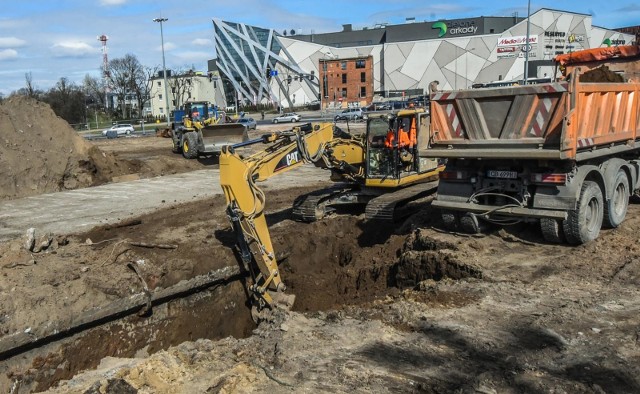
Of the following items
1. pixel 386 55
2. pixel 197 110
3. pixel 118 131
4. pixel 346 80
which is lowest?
pixel 118 131

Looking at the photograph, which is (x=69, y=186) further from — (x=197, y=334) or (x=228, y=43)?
(x=228, y=43)

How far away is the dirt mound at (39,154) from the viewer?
16391 mm

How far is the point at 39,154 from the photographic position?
1714cm

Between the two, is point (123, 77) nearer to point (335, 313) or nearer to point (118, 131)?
point (118, 131)

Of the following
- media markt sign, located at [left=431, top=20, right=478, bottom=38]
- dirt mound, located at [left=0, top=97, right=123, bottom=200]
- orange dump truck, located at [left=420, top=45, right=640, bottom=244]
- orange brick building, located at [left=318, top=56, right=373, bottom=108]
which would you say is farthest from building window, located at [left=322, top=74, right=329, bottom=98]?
orange dump truck, located at [left=420, top=45, right=640, bottom=244]

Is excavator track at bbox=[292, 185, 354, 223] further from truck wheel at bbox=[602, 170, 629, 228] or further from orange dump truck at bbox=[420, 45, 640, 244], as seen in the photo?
truck wheel at bbox=[602, 170, 629, 228]

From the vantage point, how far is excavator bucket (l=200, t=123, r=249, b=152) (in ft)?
77.4

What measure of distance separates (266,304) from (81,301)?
7.80ft

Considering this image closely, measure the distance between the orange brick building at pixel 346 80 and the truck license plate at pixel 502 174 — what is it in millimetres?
82397

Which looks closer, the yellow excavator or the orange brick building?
the yellow excavator


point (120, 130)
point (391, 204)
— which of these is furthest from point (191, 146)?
point (120, 130)

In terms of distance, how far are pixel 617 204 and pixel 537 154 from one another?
8.92 feet

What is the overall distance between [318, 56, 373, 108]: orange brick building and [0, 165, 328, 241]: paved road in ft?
237

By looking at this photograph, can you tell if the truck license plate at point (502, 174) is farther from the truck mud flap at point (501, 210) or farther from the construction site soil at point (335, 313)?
the construction site soil at point (335, 313)
